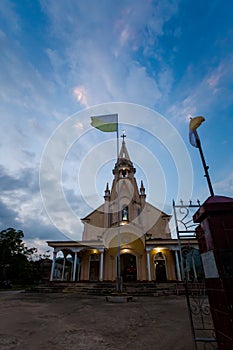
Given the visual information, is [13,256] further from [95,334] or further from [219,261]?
[219,261]

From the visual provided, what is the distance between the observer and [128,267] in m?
17.2

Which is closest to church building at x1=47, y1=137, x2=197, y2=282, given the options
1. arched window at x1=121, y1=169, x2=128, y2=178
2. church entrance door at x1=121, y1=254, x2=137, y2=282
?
church entrance door at x1=121, y1=254, x2=137, y2=282

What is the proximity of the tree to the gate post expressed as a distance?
2577 cm

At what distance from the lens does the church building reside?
15.8m

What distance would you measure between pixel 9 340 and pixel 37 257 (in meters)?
31.7

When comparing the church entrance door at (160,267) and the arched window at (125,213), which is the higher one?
the arched window at (125,213)

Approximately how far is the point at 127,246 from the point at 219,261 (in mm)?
15861

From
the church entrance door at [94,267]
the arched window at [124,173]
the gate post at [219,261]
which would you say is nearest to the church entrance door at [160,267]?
the church entrance door at [94,267]

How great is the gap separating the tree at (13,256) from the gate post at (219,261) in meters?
25.8

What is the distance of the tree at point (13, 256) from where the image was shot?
2142 cm

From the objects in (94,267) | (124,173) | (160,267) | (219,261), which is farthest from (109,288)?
(124,173)

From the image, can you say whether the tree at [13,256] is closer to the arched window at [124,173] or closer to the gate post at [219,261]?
the arched window at [124,173]

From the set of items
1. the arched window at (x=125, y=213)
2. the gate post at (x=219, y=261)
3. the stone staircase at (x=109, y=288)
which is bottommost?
the stone staircase at (x=109, y=288)

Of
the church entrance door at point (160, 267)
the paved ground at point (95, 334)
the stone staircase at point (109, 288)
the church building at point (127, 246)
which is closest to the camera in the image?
the paved ground at point (95, 334)
